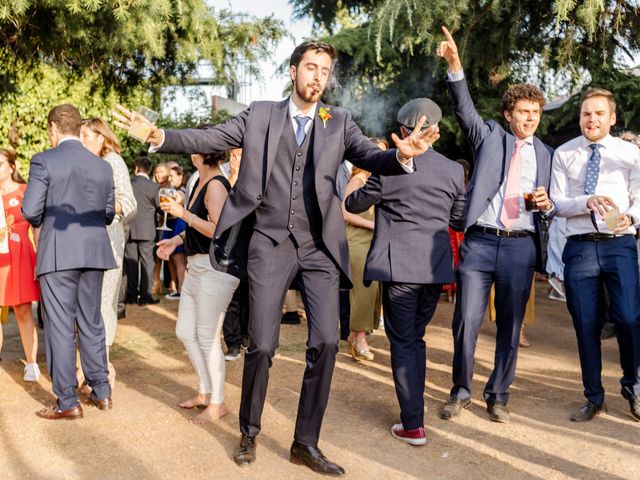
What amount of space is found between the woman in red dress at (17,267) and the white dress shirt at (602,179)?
169 inches

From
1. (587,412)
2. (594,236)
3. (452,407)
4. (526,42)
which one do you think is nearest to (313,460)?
(452,407)

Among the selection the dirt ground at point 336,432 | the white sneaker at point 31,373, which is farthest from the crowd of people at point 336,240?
the white sneaker at point 31,373

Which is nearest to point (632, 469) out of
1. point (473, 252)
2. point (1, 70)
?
point (473, 252)

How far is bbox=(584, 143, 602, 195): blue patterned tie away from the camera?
5.34 metres

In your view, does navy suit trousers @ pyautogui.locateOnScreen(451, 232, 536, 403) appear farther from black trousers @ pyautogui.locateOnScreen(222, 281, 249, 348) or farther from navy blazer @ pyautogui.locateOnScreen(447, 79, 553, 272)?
black trousers @ pyautogui.locateOnScreen(222, 281, 249, 348)

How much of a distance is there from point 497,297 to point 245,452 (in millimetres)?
2229

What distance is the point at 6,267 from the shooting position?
6.16m

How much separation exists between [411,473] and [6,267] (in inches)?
152

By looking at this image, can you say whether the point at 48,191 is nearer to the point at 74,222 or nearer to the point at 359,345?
the point at 74,222

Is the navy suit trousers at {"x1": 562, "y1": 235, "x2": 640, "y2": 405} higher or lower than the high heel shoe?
higher

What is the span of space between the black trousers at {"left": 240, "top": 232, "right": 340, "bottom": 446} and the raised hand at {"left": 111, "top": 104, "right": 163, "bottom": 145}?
2.67 feet

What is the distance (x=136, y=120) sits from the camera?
12.2 ft

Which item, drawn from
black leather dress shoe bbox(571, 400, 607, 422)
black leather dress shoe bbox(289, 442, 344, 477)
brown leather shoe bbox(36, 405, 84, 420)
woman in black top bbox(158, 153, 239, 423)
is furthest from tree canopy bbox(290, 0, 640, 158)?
black leather dress shoe bbox(289, 442, 344, 477)

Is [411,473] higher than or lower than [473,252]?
lower
